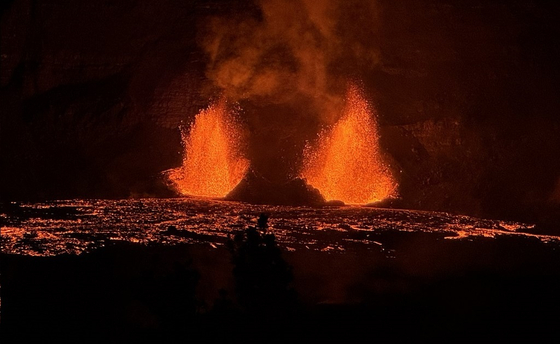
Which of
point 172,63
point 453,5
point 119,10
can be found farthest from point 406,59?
point 119,10

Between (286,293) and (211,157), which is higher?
(211,157)

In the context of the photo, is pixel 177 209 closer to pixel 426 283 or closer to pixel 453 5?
pixel 426 283

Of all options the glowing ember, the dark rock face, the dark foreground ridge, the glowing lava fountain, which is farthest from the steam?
the dark foreground ridge

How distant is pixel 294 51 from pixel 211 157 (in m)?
5.54

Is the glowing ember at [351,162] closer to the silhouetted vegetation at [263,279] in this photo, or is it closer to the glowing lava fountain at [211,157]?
the glowing lava fountain at [211,157]

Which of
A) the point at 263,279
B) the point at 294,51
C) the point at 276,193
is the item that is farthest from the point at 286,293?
the point at 294,51

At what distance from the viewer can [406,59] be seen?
102 feet

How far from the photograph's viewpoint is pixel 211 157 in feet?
93.2

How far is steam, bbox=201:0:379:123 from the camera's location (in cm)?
2984

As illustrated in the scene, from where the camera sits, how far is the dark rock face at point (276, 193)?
2502cm

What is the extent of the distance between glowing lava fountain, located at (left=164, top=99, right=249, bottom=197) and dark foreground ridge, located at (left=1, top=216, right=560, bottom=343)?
8.14 meters

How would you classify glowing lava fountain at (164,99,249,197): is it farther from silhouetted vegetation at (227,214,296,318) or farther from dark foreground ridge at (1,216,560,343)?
silhouetted vegetation at (227,214,296,318)

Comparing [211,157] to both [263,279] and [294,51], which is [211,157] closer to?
[294,51]

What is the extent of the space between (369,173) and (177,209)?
7.83 meters
